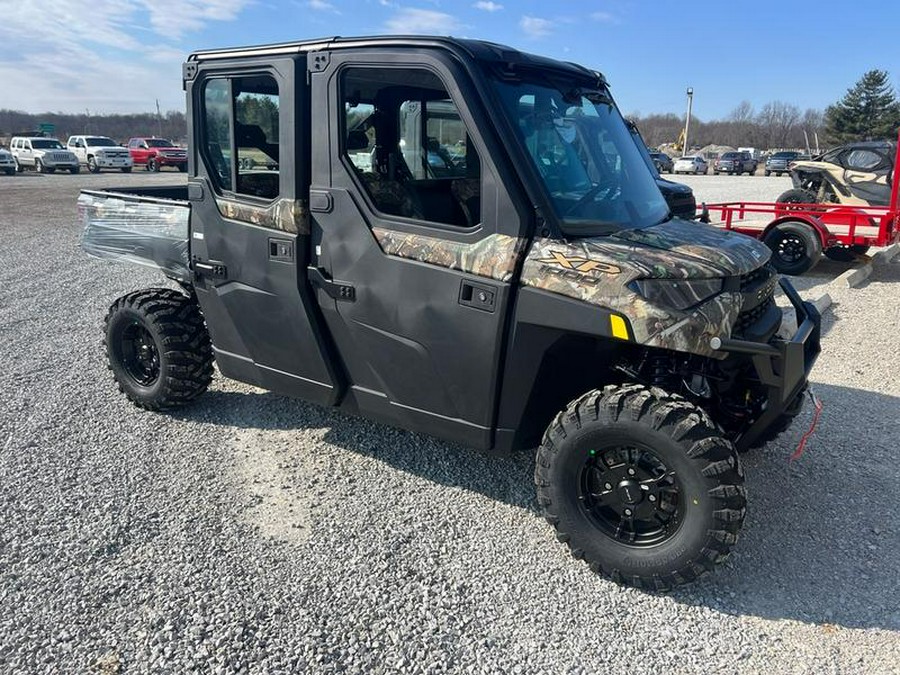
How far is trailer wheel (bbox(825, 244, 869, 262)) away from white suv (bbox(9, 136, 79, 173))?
35845 mm

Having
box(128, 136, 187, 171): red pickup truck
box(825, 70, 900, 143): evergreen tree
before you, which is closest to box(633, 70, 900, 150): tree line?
box(825, 70, 900, 143): evergreen tree

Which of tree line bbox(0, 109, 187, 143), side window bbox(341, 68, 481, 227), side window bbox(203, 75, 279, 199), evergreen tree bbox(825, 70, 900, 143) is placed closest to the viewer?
side window bbox(341, 68, 481, 227)

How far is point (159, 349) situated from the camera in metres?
4.66

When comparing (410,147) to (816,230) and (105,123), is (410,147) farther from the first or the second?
(105,123)

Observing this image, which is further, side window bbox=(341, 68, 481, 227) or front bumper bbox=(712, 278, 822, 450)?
side window bbox=(341, 68, 481, 227)

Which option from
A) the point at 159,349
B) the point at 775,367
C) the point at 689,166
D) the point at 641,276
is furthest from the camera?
the point at 689,166

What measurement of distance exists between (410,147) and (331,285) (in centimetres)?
86

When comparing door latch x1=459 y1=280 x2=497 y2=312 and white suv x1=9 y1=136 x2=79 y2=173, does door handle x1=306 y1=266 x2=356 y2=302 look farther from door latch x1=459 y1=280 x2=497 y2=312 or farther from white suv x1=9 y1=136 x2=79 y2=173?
white suv x1=9 y1=136 x2=79 y2=173

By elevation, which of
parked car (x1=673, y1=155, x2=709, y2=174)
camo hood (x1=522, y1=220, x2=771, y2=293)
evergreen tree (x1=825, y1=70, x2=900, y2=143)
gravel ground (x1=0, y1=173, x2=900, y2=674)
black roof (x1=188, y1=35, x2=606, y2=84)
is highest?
evergreen tree (x1=825, y1=70, x2=900, y2=143)

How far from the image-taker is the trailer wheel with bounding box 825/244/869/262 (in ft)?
35.7

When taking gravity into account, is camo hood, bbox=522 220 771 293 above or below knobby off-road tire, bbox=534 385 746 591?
above

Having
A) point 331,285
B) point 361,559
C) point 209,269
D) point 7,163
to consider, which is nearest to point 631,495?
point 361,559

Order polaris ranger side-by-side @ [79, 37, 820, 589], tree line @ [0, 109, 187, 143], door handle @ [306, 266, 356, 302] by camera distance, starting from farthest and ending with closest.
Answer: tree line @ [0, 109, 187, 143]
door handle @ [306, 266, 356, 302]
polaris ranger side-by-side @ [79, 37, 820, 589]

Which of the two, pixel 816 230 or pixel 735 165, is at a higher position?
pixel 735 165
